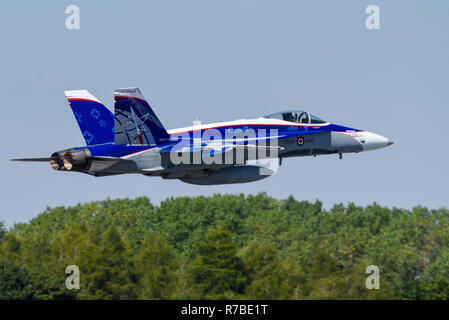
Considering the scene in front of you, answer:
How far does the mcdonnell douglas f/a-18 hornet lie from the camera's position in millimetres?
41625

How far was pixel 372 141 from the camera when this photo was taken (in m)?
47.5

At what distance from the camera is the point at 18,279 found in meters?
77.9

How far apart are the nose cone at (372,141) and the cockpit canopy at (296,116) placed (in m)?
2.55

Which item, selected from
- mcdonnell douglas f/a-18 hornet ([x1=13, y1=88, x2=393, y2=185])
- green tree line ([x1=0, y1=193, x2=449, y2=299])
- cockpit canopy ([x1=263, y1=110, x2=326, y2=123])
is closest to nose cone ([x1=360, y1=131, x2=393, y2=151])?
mcdonnell douglas f/a-18 hornet ([x1=13, y1=88, x2=393, y2=185])

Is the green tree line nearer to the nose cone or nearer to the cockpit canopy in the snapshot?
the nose cone

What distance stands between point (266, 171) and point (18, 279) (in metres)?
38.1

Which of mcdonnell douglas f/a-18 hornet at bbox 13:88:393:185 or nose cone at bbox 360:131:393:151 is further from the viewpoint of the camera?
nose cone at bbox 360:131:393:151

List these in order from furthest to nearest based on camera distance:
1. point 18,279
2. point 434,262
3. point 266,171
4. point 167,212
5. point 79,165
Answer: point 167,212 → point 434,262 → point 18,279 → point 266,171 → point 79,165

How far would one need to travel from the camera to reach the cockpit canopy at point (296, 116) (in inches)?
1806

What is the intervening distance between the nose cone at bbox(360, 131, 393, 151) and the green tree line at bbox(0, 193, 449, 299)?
Result: 106 ft

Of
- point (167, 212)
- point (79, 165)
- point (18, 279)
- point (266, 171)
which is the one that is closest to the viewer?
point (79, 165)

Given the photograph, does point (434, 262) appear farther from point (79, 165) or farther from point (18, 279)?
point (79, 165)

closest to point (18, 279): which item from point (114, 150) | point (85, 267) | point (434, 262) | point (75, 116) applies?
point (85, 267)

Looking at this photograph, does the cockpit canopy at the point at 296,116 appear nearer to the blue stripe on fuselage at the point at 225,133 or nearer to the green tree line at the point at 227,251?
the blue stripe on fuselage at the point at 225,133
